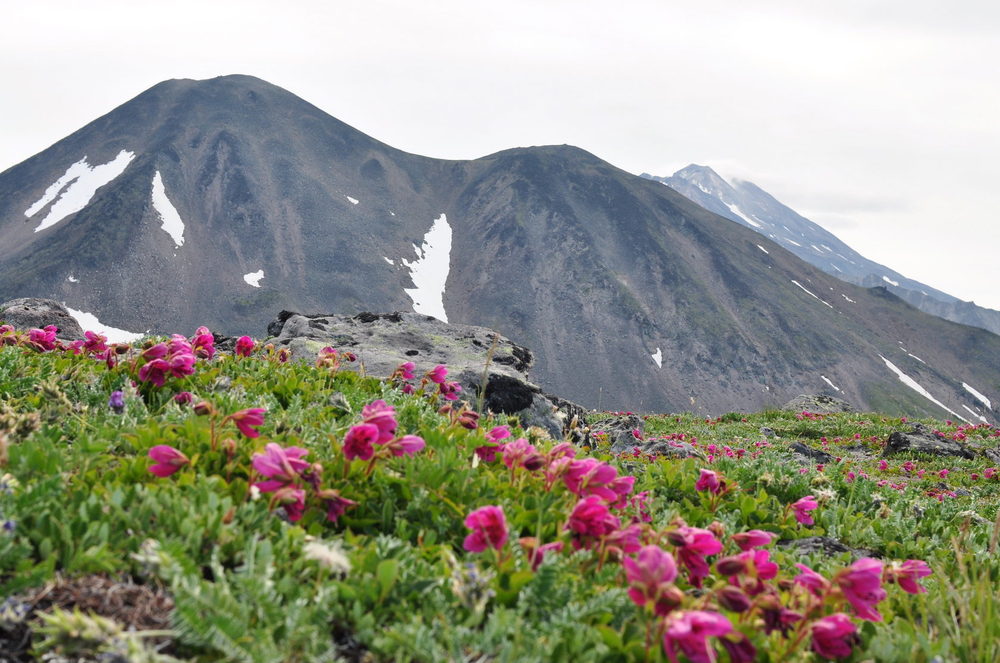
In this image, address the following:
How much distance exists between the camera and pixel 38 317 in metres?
11.8

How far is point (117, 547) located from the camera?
2.35 meters

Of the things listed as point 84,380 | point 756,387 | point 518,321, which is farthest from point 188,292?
point 84,380

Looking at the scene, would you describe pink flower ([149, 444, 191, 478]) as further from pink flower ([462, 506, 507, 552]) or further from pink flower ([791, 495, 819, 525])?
pink flower ([791, 495, 819, 525])

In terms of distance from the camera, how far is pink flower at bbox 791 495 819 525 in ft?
14.5

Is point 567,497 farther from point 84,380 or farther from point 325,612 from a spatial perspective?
point 84,380

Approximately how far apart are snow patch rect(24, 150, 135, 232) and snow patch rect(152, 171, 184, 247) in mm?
13561

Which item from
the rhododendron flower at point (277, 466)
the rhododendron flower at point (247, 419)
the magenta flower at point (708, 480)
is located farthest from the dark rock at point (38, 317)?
the magenta flower at point (708, 480)

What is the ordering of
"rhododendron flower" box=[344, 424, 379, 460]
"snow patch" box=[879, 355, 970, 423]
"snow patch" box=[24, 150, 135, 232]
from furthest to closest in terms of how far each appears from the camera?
1. "snow patch" box=[24, 150, 135, 232]
2. "snow patch" box=[879, 355, 970, 423]
3. "rhododendron flower" box=[344, 424, 379, 460]

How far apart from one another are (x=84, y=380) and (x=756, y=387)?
105018 millimetres

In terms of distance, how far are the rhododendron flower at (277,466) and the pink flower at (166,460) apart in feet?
1.42

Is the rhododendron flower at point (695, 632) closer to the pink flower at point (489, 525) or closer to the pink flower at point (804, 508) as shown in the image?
the pink flower at point (489, 525)

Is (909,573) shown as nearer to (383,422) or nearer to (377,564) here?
(377,564)

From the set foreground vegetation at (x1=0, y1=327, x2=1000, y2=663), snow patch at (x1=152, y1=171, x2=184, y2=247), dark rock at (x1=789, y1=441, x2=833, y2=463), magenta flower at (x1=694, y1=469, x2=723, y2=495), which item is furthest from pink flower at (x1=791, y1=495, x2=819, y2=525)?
snow patch at (x1=152, y1=171, x2=184, y2=247)

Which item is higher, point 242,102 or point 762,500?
point 242,102
